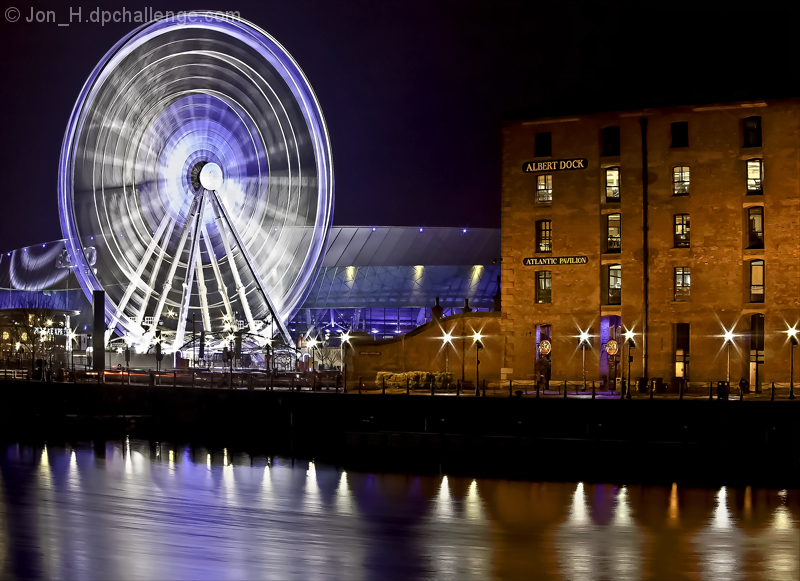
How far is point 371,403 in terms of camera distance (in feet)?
182

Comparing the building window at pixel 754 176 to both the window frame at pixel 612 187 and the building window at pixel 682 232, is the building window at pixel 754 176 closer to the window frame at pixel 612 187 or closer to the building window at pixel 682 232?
the building window at pixel 682 232

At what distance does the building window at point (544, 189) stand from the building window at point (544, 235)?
124 centimetres

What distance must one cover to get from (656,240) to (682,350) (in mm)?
6115

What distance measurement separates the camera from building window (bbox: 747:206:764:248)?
58.7 metres

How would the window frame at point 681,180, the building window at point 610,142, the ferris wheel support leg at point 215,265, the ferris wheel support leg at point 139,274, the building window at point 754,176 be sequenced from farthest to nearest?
the ferris wheel support leg at point 215,265
the ferris wheel support leg at point 139,274
the building window at point 610,142
the window frame at point 681,180
the building window at point 754,176

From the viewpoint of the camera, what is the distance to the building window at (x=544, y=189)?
6209cm

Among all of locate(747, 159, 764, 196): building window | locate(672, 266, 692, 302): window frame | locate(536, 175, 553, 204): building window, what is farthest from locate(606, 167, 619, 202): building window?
locate(747, 159, 764, 196): building window

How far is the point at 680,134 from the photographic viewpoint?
59844 millimetres

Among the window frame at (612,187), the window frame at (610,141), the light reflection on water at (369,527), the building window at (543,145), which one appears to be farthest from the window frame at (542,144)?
the light reflection on water at (369,527)

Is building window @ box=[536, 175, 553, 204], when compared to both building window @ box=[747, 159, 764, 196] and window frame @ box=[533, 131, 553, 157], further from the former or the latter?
building window @ box=[747, 159, 764, 196]

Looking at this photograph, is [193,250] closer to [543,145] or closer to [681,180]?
[543,145]

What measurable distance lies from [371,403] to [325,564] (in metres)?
23.4

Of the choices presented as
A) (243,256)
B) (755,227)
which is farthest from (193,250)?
(755,227)

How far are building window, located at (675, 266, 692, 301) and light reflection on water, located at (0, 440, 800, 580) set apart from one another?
17.5 metres
